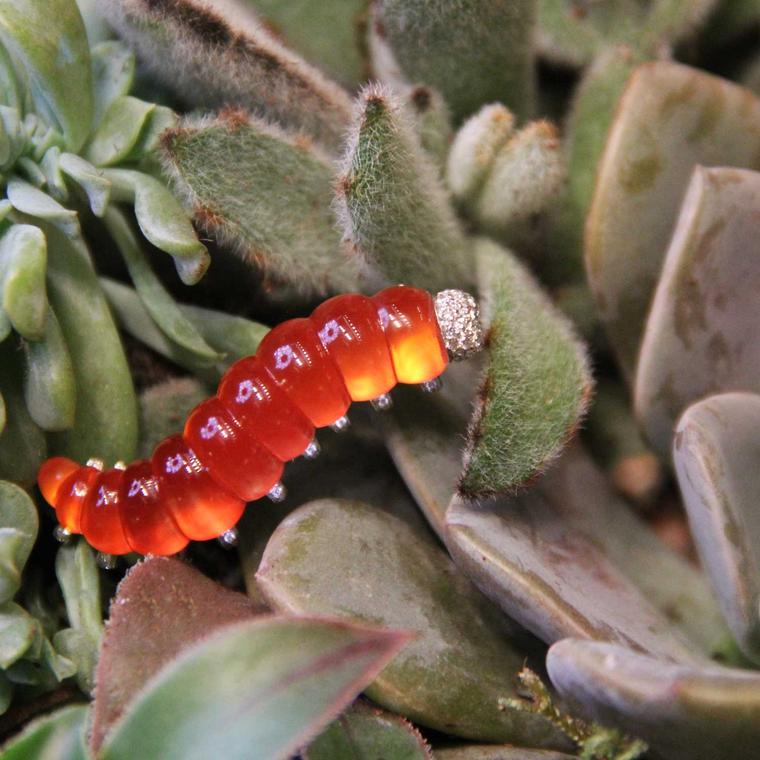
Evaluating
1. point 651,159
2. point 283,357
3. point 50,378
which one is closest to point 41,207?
point 50,378

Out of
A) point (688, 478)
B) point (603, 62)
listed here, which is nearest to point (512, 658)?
point (688, 478)

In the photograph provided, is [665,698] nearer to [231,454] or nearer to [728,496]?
[728,496]

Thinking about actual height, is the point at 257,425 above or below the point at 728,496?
below

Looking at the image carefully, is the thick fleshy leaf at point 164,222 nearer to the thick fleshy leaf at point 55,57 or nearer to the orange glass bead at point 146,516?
the thick fleshy leaf at point 55,57

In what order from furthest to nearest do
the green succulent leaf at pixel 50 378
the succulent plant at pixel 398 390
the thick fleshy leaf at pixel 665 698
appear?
the green succulent leaf at pixel 50 378
the succulent plant at pixel 398 390
the thick fleshy leaf at pixel 665 698

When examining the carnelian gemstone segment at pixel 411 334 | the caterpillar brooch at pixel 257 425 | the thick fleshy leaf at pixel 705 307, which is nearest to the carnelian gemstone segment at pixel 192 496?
the caterpillar brooch at pixel 257 425

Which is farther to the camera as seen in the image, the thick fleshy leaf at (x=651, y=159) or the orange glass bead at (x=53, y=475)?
the thick fleshy leaf at (x=651, y=159)

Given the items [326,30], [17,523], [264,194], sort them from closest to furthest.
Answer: [17,523]
[264,194]
[326,30]
